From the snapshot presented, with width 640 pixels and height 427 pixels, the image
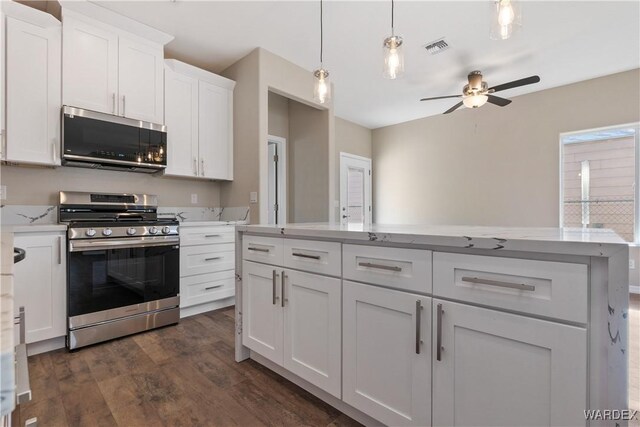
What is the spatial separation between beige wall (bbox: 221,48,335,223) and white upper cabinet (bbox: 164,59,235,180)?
0.12 m

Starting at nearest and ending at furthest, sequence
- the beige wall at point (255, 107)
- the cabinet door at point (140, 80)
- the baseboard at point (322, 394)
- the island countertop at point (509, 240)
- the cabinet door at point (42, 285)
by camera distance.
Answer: the island countertop at point (509, 240) → the baseboard at point (322, 394) → the cabinet door at point (42, 285) → the cabinet door at point (140, 80) → the beige wall at point (255, 107)

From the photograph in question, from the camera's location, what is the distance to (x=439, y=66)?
364 cm

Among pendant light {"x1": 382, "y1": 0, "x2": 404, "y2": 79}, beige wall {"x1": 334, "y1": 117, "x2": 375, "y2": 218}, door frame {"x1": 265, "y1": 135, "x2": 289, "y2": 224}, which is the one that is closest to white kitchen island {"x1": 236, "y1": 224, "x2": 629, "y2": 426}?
pendant light {"x1": 382, "y1": 0, "x2": 404, "y2": 79}

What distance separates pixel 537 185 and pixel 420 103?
2114 millimetres

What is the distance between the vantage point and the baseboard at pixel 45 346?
7.00ft

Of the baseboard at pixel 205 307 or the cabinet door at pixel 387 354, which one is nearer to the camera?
the cabinet door at pixel 387 354

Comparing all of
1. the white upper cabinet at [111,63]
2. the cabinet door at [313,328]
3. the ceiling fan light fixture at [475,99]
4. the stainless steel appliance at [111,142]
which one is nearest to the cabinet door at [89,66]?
the white upper cabinet at [111,63]

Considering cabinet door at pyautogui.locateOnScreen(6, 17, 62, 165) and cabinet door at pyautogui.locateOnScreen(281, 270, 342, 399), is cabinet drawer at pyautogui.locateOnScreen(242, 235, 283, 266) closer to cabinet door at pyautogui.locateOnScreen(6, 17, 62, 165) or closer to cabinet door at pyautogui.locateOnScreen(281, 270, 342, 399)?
cabinet door at pyautogui.locateOnScreen(281, 270, 342, 399)

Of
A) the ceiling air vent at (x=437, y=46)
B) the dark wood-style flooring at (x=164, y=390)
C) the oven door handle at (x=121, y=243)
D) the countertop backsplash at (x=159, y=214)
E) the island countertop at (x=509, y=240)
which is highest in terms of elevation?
the ceiling air vent at (x=437, y=46)

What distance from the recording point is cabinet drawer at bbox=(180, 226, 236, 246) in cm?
284

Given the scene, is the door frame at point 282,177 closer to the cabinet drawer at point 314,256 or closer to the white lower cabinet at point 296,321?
the white lower cabinet at point 296,321

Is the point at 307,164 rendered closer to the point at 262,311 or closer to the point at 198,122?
the point at 198,122

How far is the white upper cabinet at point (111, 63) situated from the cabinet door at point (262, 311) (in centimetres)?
204

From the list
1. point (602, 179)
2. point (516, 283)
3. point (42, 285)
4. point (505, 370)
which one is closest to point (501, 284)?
point (516, 283)
